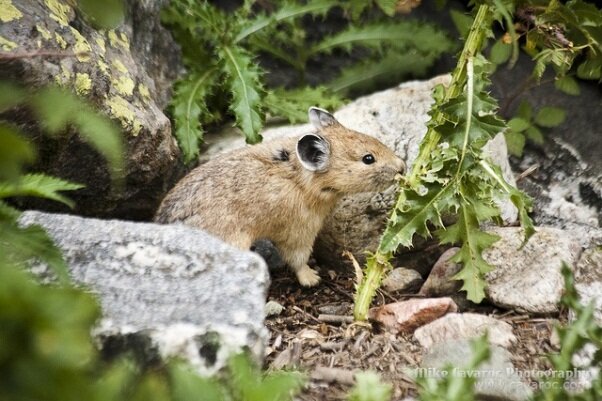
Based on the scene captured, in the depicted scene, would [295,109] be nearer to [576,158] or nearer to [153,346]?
[576,158]

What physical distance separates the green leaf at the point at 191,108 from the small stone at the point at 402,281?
1.91 metres

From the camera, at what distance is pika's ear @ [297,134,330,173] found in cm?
622

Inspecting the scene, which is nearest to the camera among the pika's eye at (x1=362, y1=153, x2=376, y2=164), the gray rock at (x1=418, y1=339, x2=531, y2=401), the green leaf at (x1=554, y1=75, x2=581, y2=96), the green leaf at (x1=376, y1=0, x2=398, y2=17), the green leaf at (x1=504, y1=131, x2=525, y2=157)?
the gray rock at (x1=418, y1=339, x2=531, y2=401)

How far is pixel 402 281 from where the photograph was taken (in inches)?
241

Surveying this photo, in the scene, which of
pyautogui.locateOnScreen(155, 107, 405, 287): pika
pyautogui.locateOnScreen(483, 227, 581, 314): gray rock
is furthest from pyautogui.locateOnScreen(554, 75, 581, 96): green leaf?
pyautogui.locateOnScreen(155, 107, 405, 287): pika

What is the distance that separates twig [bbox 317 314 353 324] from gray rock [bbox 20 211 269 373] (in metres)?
1.43

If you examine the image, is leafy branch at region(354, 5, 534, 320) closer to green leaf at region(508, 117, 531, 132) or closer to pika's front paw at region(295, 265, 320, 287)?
pika's front paw at region(295, 265, 320, 287)

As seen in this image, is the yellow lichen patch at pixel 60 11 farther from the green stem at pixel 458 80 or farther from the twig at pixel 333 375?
the twig at pixel 333 375

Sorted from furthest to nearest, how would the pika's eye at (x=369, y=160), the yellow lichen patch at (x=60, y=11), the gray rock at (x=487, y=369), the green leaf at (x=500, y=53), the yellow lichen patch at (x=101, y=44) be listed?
the green leaf at (x=500, y=53) → the pika's eye at (x=369, y=160) → the yellow lichen patch at (x=101, y=44) → the yellow lichen patch at (x=60, y=11) → the gray rock at (x=487, y=369)

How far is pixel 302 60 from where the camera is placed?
26.6ft

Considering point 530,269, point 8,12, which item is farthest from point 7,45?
point 530,269

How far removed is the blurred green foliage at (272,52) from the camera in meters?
6.60

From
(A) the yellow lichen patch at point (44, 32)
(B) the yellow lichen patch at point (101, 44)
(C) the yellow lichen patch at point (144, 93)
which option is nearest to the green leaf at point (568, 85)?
(C) the yellow lichen patch at point (144, 93)

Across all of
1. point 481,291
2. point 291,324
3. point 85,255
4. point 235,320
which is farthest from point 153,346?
point 481,291
